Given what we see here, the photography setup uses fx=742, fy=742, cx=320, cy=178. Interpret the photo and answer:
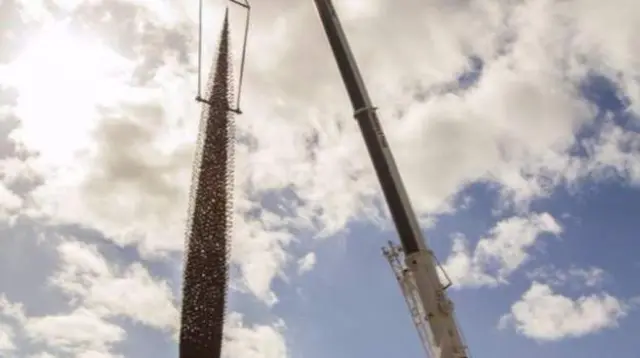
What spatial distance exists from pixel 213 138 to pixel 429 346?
1617 cm

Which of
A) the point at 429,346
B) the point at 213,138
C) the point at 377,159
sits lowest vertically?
the point at 429,346

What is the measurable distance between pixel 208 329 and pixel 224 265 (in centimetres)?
273

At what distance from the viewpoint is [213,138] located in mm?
31547

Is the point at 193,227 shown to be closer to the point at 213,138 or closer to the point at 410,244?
the point at 213,138

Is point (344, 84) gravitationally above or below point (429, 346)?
above

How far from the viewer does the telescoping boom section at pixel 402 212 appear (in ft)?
59.6

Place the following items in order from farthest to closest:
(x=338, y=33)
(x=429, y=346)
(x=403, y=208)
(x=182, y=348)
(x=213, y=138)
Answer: (x=213, y=138) < (x=182, y=348) < (x=338, y=33) < (x=403, y=208) < (x=429, y=346)

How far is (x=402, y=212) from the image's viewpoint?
1964 cm

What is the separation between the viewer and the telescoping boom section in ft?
59.6

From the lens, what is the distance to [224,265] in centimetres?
3069

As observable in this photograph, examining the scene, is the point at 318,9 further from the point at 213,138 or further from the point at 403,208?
the point at 213,138

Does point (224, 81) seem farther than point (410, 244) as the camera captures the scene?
Yes

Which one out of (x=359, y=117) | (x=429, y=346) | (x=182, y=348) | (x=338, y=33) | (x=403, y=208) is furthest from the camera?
(x=182, y=348)

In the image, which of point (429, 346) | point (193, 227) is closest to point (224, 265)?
point (193, 227)
